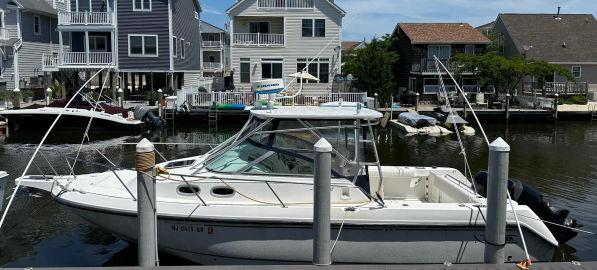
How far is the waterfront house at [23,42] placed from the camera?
131ft

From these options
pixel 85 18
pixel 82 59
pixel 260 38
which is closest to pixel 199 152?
pixel 260 38

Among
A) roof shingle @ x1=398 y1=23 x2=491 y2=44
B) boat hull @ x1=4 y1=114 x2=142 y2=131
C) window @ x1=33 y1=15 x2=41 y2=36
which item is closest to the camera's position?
boat hull @ x1=4 y1=114 x2=142 y2=131

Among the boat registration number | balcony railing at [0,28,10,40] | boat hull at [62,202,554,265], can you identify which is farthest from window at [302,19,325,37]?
boat hull at [62,202,554,265]

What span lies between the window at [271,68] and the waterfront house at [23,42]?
15.4 m

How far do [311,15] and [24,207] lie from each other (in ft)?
96.2

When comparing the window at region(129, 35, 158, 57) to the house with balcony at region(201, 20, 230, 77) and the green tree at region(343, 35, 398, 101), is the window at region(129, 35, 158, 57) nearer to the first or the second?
the green tree at region(343, 35, 398, 101)

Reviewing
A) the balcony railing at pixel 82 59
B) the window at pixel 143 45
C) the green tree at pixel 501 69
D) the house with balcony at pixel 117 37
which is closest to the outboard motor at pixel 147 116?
the house with balcony at pixel 117 37

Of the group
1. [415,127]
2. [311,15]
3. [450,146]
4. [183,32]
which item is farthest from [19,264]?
[183,32]

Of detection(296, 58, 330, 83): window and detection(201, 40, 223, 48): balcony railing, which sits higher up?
detection(201, 40, 223, 48): balcony railing

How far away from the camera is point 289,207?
26.7 feet

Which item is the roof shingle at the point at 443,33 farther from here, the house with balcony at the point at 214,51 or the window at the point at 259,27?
the house with balcony at the point at 214,51

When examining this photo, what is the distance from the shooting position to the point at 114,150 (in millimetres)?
22984

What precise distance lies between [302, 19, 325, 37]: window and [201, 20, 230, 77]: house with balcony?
65.0 ft

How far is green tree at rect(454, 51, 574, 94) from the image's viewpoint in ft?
131
